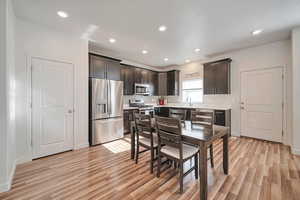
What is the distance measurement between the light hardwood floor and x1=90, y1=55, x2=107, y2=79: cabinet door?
2.08 m

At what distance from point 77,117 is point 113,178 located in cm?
193

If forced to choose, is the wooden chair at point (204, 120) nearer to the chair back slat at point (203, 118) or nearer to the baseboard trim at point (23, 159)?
the chair back slat at point (203, 118)

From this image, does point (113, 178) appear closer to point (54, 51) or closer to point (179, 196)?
point (179, 196)

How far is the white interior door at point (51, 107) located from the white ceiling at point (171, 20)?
0.95m

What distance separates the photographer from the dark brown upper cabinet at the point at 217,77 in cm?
455

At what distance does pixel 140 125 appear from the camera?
2.63 meters

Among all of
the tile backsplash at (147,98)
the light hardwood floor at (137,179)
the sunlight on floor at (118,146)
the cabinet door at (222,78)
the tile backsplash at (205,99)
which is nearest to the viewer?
the light hardwood floor at (137,179)

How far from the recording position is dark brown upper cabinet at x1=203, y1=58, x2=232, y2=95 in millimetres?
4547

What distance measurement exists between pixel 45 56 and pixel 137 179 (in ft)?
→ 10.2

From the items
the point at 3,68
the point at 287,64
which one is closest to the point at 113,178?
the point at 3,68

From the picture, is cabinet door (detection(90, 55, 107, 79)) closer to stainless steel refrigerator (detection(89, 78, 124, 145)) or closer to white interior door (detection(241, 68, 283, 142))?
stainless steel refrigerator (detection(89, 78, 124, 145))

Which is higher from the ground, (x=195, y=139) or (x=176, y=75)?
(x=176, y=75)

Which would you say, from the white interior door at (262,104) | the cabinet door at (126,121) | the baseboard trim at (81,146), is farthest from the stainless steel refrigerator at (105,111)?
the white interior door at (262,104)

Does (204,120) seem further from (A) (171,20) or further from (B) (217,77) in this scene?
(B) (217,77)
